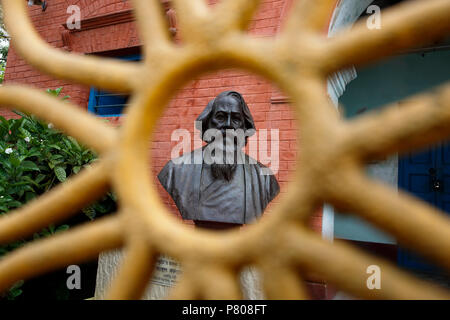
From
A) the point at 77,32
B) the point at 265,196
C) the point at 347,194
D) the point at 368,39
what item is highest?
the point at 77,32

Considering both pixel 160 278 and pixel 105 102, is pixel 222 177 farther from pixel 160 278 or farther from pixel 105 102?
pixel 105 102

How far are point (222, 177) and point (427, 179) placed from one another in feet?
8.54

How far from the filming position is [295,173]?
30cm

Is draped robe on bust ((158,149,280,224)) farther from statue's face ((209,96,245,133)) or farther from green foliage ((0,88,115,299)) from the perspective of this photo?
green foliage ((0,88,115,299))

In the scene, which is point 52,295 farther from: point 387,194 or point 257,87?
point 387,194

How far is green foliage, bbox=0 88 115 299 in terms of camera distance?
2137mm

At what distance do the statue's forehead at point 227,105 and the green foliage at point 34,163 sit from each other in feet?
4.04

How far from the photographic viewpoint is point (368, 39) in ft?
0.95

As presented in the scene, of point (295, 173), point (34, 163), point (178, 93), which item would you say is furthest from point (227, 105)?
point (295, 173)

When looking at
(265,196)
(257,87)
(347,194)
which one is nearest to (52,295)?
(265,196)

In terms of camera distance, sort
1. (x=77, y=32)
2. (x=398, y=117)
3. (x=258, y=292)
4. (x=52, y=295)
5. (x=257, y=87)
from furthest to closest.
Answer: (x=77, y=32) → (x=257, y=87) → (x=52, y=295) → (x=258, y=292) → (x=398, y=117)

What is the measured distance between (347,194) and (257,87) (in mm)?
2426

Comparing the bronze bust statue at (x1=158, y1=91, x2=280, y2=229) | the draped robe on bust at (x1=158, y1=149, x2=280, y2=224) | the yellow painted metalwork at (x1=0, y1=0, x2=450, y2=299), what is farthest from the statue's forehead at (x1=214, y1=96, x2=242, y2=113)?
the yellow painted metalwork at (x1=0, y1=0, x2=450, y2=299)

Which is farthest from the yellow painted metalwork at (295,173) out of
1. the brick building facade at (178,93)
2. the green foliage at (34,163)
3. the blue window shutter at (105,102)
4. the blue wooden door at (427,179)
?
the blue wooden door at (427,179)
